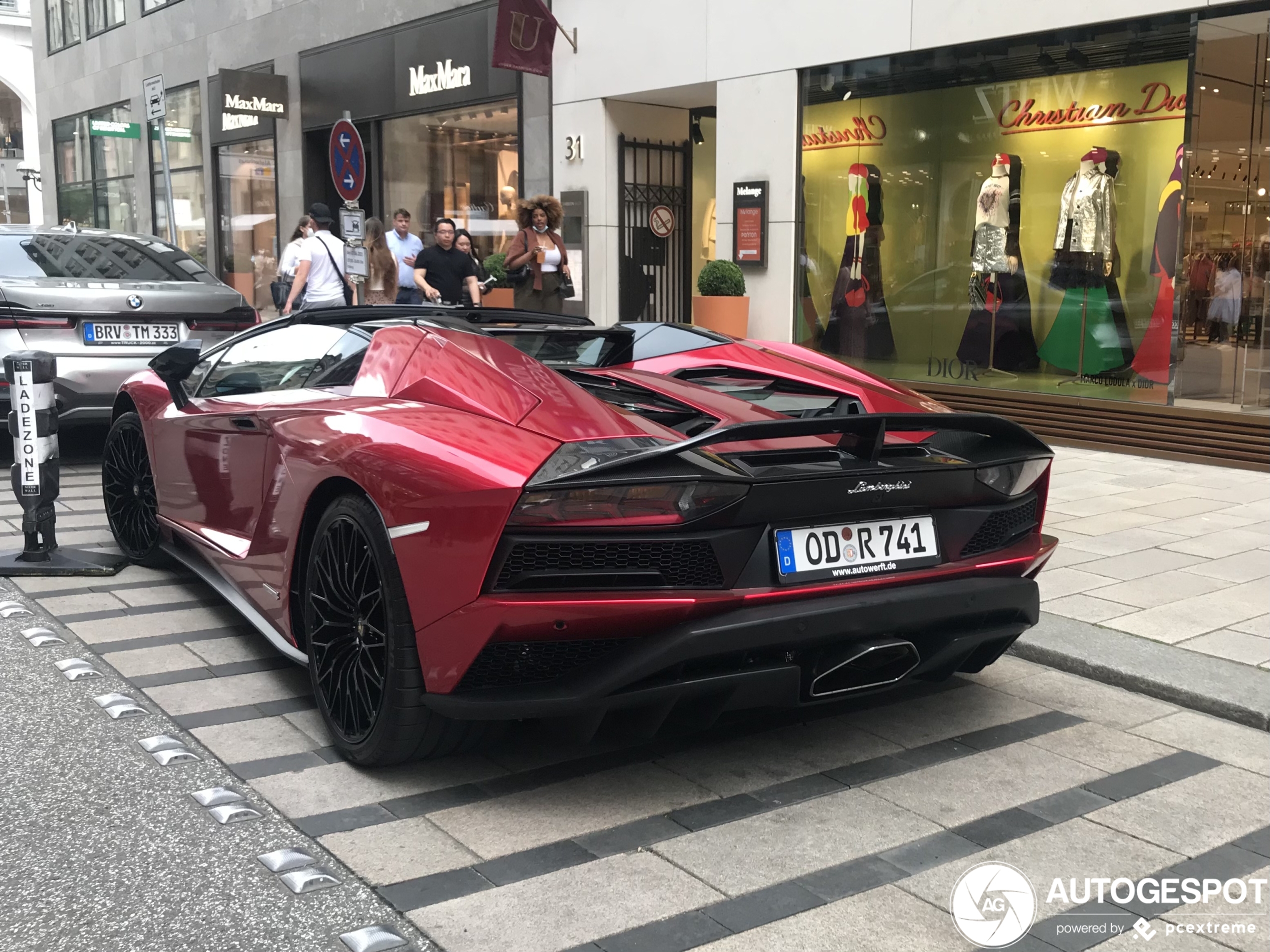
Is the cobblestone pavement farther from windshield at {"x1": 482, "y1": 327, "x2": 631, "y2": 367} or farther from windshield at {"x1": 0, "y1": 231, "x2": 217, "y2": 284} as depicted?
windshield at {"x1": 0, "y1": 231, "x2": 217, "y2": 284}

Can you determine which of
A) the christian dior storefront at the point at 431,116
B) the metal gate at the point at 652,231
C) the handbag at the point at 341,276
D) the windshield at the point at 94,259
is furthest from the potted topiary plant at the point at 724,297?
the windshield at the point at 94,259

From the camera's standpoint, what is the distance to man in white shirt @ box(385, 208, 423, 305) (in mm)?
12820

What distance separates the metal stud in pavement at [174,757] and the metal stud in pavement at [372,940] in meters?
1.14

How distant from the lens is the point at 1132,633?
15.7 ft

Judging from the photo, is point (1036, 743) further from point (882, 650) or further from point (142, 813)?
point (142, 813)

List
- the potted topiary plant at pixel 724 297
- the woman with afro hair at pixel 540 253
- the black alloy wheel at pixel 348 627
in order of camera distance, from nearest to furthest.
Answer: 1. the black alloy wheel at pixel 348 627
2. the woman with afro hair at pixel 540 253
3. the potted topiary plant at pixel 724 297

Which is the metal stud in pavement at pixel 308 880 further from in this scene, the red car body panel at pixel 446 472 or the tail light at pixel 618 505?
the tail light at pixel 618 505

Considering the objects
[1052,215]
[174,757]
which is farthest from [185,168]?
[174,757]

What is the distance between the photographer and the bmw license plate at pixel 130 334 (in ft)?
26.1

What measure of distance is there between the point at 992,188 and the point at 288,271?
22.5 ft

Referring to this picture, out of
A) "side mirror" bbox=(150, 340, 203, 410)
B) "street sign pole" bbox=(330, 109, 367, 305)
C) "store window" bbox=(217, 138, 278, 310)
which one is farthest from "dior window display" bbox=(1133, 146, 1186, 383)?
"store window" bbox=(217, 138, 278, 310)

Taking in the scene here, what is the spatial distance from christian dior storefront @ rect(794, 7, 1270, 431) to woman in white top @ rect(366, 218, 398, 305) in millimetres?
3956

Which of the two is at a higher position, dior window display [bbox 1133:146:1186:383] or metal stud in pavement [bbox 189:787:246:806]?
dior window display [bbox 1133:146:1186:383]

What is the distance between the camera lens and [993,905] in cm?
274
